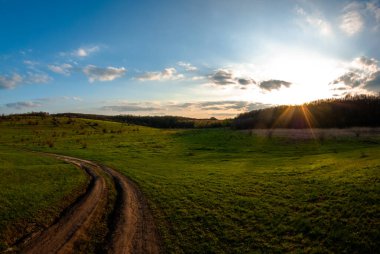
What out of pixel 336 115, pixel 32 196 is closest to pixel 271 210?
pixel 32 196

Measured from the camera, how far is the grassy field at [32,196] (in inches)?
523

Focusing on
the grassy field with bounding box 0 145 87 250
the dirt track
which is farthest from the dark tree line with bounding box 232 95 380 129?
the grassy field with bounding box 0 145 87 250

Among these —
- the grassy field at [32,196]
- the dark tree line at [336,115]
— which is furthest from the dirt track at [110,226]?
the dark tree line at [336,115]

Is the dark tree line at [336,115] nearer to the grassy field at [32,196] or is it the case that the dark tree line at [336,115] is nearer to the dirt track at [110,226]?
the dirt track at [110,226]

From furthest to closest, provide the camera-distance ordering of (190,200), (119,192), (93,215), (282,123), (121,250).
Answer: (282,123) < (119,192) < (190,200) < (93,215) < (121,250)

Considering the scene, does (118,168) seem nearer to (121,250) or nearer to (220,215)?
(220,215)

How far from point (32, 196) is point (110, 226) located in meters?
7.10

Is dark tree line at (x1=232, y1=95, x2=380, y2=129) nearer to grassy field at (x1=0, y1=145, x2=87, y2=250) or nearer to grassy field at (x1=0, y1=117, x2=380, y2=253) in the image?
grassy field at (x1=0, y1=117, x2=380, y2=253)

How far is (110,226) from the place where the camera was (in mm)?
13836

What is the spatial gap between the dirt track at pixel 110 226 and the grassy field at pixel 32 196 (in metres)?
0.83

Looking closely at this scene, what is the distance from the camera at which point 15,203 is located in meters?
15.8

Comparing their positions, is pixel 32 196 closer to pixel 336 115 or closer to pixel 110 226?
pixel 110 226

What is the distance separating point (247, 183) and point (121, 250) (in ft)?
45.3

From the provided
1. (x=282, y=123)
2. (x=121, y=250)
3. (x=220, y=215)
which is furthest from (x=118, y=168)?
(x=282, y=123)
